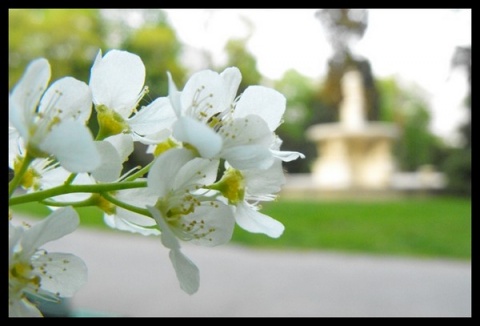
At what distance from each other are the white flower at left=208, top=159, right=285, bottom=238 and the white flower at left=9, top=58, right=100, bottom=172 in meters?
0.09

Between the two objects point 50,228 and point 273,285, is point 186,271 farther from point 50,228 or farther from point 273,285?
point 273,285

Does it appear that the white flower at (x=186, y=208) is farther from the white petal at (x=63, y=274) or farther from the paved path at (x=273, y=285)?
the paved path at (x=273, y=285)

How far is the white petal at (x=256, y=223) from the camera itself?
1.13 feet

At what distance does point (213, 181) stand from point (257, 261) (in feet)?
13.5

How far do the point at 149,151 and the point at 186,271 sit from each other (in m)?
0.09

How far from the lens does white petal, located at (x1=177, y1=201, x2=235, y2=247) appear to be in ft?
1.08

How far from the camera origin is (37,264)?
30 centimetres

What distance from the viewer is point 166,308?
3209 mm

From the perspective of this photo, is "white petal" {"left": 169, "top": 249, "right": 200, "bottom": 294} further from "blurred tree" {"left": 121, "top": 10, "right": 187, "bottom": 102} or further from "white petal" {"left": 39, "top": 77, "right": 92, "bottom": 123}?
"blurred tree" {"left": 121, "top": 10, "right": 187, "bottom": 102}

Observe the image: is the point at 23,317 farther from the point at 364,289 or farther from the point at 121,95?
the point at 364,289

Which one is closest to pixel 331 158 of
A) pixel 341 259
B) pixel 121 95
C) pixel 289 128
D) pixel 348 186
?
pixel 348 186

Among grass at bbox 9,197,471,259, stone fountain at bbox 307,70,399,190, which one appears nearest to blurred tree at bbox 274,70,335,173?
stone fountain at bbox 307,70,399,190

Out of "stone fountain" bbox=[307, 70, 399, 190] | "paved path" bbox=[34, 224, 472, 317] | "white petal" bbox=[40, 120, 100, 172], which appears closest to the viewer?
"white petal" bbox=[40, 120, 100, 172]

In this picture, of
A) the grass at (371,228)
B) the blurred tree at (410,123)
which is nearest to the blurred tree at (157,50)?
the grass at (371,228)
